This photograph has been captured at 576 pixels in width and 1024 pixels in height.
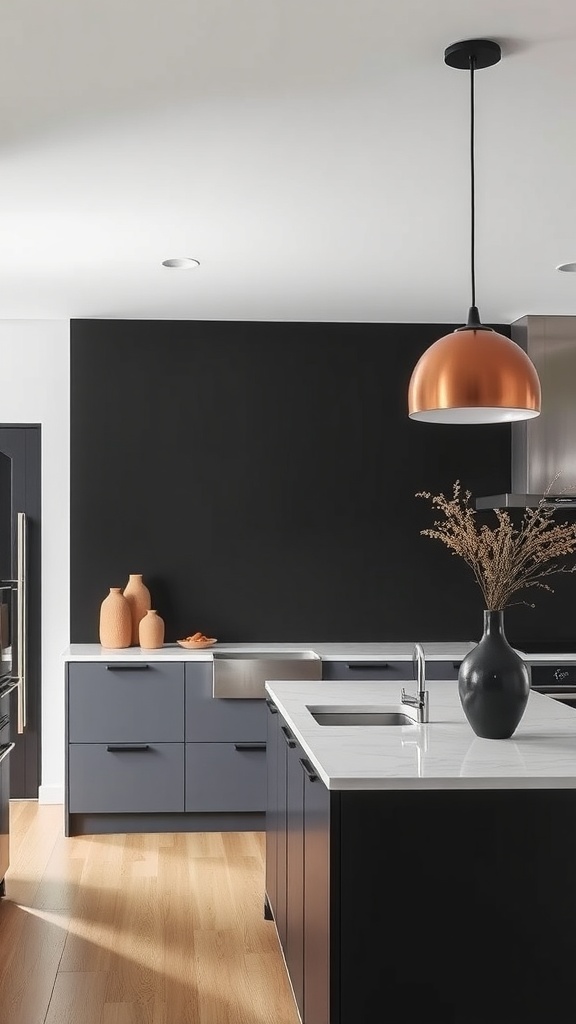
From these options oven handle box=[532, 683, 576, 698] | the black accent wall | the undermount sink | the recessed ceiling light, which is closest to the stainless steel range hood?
the black accent wall

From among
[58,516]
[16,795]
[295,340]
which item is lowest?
[16,795]

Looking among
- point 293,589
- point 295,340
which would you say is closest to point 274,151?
point 295,340

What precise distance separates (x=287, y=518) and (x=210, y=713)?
1.20m

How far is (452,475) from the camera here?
6.03m

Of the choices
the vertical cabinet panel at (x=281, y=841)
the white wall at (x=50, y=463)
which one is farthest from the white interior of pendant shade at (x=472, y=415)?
the white wall at (x=50, y=463)

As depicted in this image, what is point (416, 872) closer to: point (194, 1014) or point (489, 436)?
point (194, 1014)

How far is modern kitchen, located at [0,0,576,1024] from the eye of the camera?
2.41m

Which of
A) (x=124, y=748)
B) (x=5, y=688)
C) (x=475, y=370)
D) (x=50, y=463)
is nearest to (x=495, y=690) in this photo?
(x=475, y=370)

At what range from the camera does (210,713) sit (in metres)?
5.33

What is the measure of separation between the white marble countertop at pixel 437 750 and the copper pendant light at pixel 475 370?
0.85 meters

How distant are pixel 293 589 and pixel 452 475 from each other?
43.4 inches

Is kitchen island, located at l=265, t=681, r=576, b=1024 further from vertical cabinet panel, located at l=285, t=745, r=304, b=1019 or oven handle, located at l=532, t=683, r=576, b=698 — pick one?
oven handle, located at l=532, t=683, r=576, b=698

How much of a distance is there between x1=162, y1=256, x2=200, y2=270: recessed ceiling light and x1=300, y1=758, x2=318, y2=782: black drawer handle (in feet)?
8.25

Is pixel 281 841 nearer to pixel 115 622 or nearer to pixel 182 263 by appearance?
pixel 115 622
